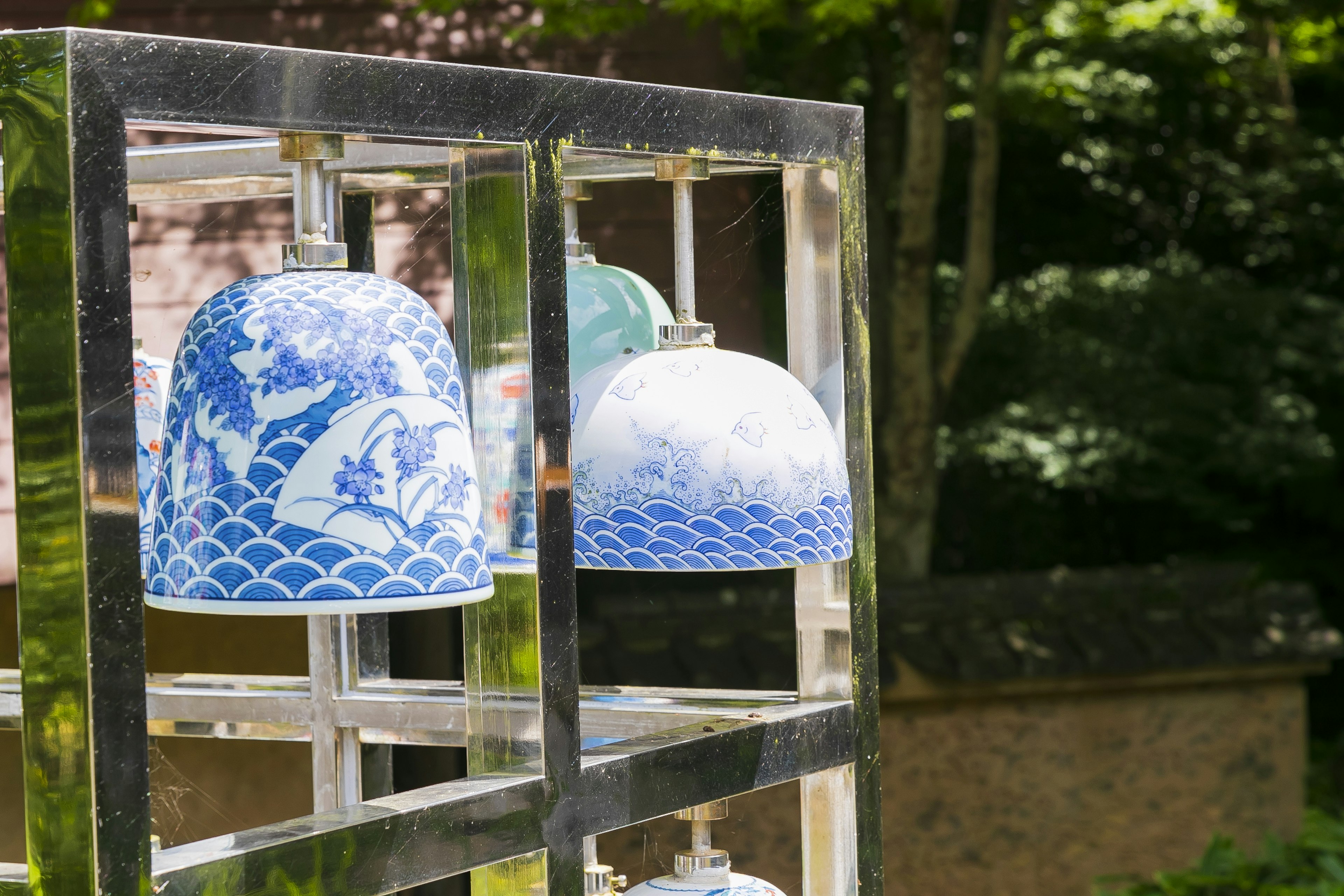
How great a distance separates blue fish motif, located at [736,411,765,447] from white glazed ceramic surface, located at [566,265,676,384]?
189 millimetres

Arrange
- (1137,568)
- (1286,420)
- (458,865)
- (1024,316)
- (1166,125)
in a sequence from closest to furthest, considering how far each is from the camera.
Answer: (458,865) < (1137,568) < (1286,420) < (1024,316) < (1166,125)

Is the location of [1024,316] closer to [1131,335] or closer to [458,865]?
[1131,335]

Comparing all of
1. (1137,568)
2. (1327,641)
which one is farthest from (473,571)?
(1137,568)

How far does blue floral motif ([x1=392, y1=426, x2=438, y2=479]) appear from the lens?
800 mm

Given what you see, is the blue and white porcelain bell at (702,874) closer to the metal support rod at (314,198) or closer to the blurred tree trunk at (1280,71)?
the metal support rod at (314,198)

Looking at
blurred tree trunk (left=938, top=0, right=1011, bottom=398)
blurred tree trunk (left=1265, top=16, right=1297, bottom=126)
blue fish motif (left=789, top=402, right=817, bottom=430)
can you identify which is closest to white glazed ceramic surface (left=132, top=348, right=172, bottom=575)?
blue fish motif (left=789, top=402, right=817, bottom=430)

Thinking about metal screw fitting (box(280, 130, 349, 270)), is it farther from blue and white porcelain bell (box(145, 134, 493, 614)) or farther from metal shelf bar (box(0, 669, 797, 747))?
metal shelf bar (box(0, 669, 797, 747))

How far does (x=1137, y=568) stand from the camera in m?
5.49

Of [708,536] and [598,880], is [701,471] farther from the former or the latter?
[598,880]

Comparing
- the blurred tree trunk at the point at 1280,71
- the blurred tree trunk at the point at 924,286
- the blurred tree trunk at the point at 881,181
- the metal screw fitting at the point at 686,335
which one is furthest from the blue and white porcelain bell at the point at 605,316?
the blurred tree trunk at the point at 1280,71

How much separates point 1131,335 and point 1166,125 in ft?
4.32

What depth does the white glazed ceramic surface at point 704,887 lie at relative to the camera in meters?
1.05

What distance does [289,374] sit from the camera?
781 mm

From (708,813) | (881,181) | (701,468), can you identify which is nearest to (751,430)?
(701,468)
